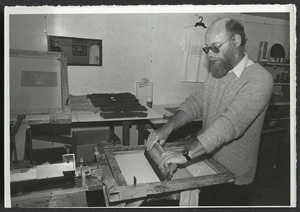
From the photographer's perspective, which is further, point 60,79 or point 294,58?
point 60,79

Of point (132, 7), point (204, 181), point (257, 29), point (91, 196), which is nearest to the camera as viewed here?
point (204, 181)

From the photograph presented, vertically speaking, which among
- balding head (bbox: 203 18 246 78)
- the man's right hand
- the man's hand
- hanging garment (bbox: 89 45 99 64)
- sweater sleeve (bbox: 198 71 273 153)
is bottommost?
the man's hand

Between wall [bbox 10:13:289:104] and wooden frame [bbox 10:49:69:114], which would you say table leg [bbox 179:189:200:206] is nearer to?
wooden frame [bbox 10:49:69:114]

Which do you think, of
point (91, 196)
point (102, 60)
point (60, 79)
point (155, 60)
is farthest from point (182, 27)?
point (91, 196)

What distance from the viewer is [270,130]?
133 inches

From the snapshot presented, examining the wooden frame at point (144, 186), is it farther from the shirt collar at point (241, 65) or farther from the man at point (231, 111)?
the shirt collar at point (241, 65)

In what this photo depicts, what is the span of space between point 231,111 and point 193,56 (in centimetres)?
262

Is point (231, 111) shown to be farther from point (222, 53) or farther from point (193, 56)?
point (193, 56)

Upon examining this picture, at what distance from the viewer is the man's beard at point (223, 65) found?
1621mm

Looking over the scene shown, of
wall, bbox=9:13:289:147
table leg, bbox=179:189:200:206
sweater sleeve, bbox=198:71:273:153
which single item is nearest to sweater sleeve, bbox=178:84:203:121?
sweater sleeve, bbox=198:71:273:153

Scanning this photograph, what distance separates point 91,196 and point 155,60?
217cm

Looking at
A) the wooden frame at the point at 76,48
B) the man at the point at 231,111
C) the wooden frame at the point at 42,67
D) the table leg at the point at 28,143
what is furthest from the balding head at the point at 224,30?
the wooden frame at the point at 76,48

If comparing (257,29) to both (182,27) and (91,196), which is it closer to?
(182,27)

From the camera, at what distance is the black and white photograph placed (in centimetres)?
135
